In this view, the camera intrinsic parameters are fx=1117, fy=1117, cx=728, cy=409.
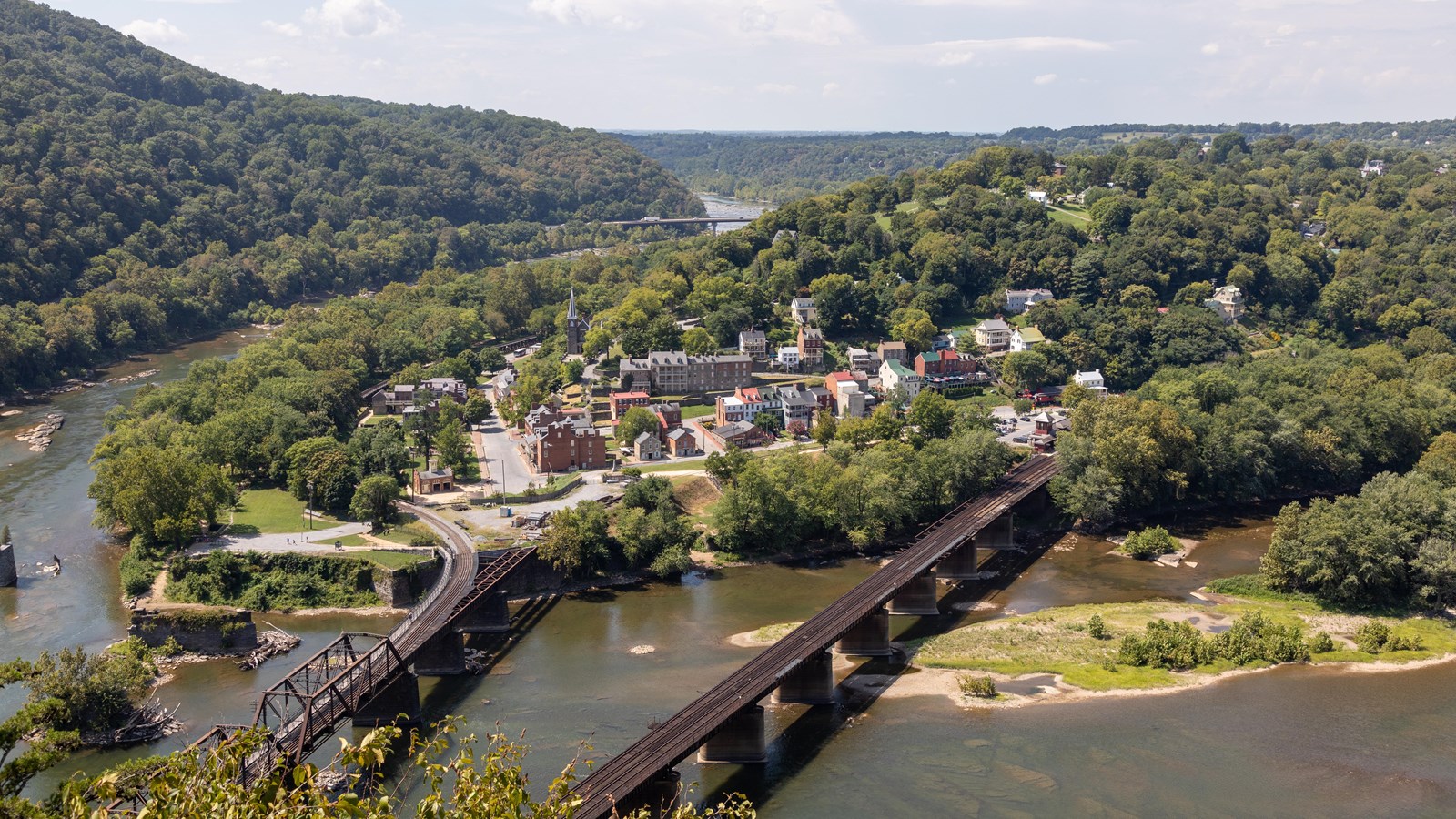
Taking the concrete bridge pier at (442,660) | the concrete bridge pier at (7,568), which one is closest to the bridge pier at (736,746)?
the concrete bridge pier at (442,660)

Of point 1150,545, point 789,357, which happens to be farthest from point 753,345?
point 1150,545

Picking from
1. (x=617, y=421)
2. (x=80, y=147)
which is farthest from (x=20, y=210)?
(x=617, y=421)

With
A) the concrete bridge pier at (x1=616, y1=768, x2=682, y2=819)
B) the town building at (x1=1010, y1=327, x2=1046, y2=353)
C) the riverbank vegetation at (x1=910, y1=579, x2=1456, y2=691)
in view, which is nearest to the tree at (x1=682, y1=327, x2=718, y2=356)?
the town building at (x1=1010, y1=327, x2=1046, y2=353)

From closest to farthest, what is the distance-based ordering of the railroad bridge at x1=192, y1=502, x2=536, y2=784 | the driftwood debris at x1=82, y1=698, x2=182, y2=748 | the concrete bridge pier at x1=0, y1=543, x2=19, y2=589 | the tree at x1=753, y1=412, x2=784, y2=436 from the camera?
the railroad bridge at x1=192, y1=502, x2=536, y2=784 → the driftwood debris at x1=82, y1=698, x2=182, y2=748 → the concrete bridge pier at x1=0, y1=543, x2=19, y2=589 → the tree at x1=753, y1=412, x2=784, y2=436

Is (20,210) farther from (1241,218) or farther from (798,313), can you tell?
(1241,218)

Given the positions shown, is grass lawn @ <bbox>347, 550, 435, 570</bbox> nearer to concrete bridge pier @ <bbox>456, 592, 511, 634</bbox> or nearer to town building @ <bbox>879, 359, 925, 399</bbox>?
concrete bridge pier @ <bbox>456, 592, 511, 634</bbox>

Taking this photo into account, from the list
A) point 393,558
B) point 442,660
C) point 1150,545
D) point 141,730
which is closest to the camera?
point 141,730

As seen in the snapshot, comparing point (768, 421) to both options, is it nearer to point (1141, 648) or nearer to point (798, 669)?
point (1141, 648)
